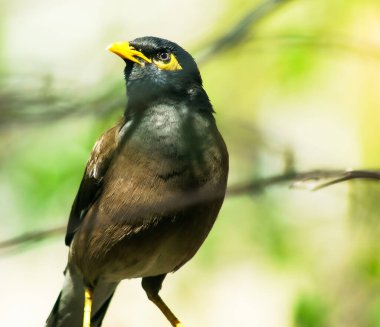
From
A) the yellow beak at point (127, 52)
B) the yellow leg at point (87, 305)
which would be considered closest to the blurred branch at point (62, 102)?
the yellow beak at point (127, 52)

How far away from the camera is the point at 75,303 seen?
4738 millimetres

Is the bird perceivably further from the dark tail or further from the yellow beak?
the dark tail

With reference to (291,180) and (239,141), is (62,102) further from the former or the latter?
(239,141)

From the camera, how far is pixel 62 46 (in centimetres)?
375

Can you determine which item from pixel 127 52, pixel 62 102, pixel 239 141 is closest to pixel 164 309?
pixel 239 141

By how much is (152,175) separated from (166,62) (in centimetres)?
65

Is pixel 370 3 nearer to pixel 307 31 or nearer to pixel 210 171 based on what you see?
pixel 307 31

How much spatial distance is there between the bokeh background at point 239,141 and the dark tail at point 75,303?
0.30 meters

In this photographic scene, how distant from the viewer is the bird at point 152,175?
3.82 m

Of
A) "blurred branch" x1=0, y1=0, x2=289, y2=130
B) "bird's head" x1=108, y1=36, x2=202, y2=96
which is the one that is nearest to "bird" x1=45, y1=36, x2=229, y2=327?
"bird's head" x1=108, y1=36, x2=202, y2=96

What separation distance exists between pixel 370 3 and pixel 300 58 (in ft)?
1.91

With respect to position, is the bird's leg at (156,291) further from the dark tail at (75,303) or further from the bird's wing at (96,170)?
the bird's wing at (96,170)

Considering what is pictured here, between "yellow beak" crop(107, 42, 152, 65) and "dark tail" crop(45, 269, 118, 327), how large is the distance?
1.28 metres

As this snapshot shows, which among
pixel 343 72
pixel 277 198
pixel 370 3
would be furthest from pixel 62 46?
pixel 343 72
